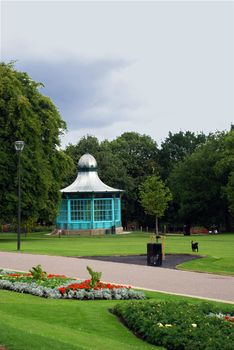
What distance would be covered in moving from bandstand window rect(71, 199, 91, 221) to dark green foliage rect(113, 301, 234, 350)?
51054 mm

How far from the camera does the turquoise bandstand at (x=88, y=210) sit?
211ft

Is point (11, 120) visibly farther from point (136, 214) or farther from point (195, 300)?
point (136, 214)

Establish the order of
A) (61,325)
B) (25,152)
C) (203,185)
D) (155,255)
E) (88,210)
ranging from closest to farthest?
(61,325)
(155,255)
(25,152)
(88,210)
(203,185)

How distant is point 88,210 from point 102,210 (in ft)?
6.12

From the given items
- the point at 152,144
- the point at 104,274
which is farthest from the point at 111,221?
the point at 104,274

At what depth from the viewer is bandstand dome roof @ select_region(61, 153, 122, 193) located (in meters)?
65.2

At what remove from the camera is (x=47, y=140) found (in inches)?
1986

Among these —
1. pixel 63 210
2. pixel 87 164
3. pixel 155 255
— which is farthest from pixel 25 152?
pixel 155 255

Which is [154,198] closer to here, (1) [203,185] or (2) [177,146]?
(1) [203,185]

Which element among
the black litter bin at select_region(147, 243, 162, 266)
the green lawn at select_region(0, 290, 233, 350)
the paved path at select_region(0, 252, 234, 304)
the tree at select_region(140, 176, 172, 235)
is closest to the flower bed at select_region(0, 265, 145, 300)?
the green lawn at select_region(0, 290, 233, 350)

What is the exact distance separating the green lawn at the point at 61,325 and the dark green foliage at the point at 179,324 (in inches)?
10.2

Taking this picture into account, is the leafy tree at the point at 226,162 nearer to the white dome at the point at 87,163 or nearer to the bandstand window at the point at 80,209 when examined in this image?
the white dome at the point at 87,163

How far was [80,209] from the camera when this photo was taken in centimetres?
6494

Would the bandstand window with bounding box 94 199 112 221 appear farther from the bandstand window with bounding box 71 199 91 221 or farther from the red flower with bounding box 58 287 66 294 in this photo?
the red flower with bounding box 58 287 66 294
